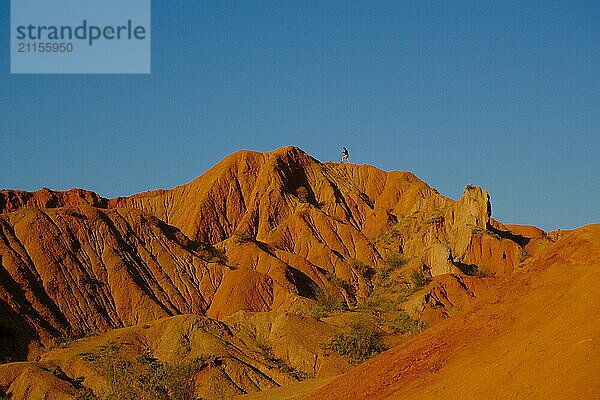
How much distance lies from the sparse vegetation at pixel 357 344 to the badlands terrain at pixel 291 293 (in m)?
0.19

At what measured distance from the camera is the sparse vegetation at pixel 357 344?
50.5 meters

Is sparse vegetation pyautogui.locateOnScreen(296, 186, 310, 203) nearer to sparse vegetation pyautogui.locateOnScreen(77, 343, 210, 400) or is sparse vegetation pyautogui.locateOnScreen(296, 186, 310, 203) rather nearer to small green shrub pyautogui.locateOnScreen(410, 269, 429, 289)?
small green shrub pyautogui.locateOnScreen(410, 269, 429, 289)

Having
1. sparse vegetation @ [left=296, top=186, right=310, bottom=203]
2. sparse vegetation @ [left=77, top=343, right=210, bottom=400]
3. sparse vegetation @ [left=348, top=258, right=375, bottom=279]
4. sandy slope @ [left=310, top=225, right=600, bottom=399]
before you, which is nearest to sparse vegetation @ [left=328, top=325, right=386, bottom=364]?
sparse vegetation @ [left=77, top=343, right=210, bottom=400]

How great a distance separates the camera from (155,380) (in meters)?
42.6

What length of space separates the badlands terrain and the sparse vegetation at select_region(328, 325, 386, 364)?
7.5 inches

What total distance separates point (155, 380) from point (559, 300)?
80.4 ft

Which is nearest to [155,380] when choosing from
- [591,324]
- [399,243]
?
[591,324]

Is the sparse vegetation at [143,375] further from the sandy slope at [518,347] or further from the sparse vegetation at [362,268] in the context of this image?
the sparse vegetation at [362,268]

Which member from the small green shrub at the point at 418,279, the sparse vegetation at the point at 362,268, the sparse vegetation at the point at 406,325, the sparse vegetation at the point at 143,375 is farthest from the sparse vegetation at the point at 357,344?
the sparse vegetation at the point at 362,268

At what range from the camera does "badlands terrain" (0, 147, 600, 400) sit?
2306cm

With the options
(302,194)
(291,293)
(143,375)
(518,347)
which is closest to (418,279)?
(291,293)

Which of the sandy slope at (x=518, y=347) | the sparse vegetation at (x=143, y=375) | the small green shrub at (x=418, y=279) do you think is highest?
the small green shrub at (x=418, y=279)

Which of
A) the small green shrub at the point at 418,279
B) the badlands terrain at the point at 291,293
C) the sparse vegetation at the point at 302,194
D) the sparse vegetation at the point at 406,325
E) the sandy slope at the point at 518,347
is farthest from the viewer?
the sparse vegetation at the point at 302,194

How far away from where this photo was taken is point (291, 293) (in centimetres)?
7550
